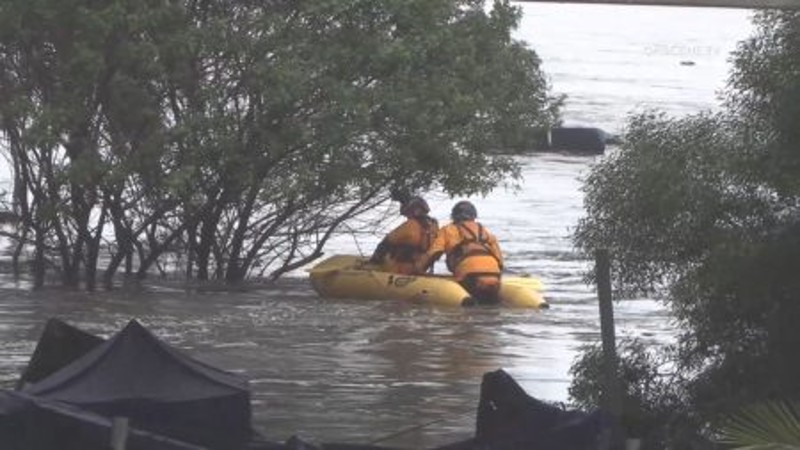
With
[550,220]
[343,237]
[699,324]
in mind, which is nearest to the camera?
Result: [699,324]

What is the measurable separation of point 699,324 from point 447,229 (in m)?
14.6

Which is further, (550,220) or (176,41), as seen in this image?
(550,220)

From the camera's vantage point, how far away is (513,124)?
87.3 ft

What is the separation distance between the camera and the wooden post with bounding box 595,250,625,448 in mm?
11039

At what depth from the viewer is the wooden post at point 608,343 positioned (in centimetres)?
1104

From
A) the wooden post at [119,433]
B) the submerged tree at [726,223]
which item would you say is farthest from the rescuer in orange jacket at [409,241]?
the wooden post at [119,433]

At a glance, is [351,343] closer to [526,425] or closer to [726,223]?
[726,223]

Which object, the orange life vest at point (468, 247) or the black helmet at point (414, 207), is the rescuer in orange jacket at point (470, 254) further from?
the black helmet at point (414, 207)

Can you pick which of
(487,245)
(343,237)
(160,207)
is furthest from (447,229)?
(343,237)

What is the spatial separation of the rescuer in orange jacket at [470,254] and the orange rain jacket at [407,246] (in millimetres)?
224

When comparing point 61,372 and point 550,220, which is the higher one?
point 550,220

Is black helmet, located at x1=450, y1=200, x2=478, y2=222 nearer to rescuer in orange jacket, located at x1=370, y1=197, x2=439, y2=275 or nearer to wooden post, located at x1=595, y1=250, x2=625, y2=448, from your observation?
rescuer in orange jacket, located at x1=370, y1=197, x2=439, y2=275

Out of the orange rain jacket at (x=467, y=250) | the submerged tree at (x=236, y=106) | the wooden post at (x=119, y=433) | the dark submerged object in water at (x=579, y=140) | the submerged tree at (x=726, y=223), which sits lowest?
the wooden post at (x=119, y=433)

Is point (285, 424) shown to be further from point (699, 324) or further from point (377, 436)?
point (699, 324)
